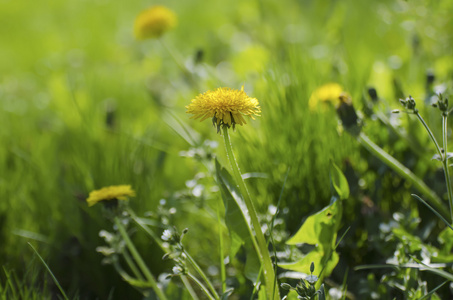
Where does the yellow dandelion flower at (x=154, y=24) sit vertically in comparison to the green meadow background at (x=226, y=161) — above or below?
above

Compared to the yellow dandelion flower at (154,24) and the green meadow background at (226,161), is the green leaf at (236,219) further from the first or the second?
the yellow dandelion flower at (154,24)

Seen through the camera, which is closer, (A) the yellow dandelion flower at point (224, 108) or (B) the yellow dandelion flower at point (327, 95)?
(A) the yellow dandelion flower at point (224, 108)

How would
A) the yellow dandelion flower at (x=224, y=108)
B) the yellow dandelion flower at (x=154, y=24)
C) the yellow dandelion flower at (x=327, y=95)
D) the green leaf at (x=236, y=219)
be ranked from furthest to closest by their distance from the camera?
the yellow dandelion flower at (x=154, y=24) → the yellow dandelion flower at (x=327, y=95) → the green leaf at (x=236, y=219) → the yellow dandelion flower at (x=224, y=108)

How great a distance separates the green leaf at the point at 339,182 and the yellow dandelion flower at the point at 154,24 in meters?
1.00

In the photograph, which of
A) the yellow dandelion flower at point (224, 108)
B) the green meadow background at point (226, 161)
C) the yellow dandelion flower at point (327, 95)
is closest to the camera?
the yellow dandelion flower at point (224, 108)

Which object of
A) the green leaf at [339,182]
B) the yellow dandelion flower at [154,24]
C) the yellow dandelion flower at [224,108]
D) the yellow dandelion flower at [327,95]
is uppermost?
the yellow dandelion flower at [154,24]

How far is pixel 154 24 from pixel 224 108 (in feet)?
3.35

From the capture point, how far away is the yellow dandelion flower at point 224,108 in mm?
723

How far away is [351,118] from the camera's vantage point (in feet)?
3.05

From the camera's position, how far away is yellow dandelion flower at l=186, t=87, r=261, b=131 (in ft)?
2.37

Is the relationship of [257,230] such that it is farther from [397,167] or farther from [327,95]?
[327,95]

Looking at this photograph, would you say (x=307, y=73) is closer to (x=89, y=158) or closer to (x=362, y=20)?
(x=89, y=158)

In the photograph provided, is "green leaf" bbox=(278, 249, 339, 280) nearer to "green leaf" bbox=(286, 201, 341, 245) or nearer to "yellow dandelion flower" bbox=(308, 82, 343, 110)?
"green leaf" bbox=(286, 201, 341, 245)

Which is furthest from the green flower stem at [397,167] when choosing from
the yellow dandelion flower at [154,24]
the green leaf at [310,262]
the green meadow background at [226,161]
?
the yellow dandelion flower at [154,24]
